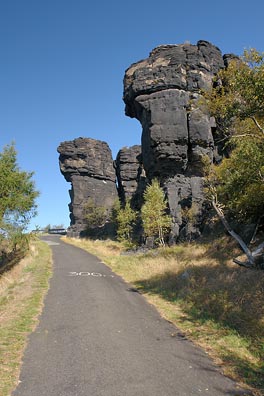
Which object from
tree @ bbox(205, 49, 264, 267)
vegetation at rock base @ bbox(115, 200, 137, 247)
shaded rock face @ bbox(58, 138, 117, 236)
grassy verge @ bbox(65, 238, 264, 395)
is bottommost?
grassy verge @ bbox(65, 238, 264, 395)

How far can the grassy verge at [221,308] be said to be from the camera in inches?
302

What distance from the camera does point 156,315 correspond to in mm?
12078

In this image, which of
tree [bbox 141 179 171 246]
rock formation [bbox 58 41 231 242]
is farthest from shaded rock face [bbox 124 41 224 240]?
tree [bbox 141 179 171 246]

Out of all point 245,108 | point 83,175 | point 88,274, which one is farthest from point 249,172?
point 83,175

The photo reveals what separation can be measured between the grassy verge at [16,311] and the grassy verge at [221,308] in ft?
15.6

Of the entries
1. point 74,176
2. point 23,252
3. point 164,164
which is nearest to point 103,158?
point 74,176

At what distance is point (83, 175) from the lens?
276ft

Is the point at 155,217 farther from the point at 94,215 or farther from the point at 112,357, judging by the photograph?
the point at 94,215

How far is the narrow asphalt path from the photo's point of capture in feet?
19.6

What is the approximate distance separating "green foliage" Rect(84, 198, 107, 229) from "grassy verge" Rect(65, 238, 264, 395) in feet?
185

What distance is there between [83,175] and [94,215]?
14228 millimetres

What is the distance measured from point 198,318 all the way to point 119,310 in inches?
128

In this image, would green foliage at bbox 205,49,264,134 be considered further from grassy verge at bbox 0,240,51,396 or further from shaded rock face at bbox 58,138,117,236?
shaded rock face at bbox 58,138,117,236

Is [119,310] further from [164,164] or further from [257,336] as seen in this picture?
[164,164]
